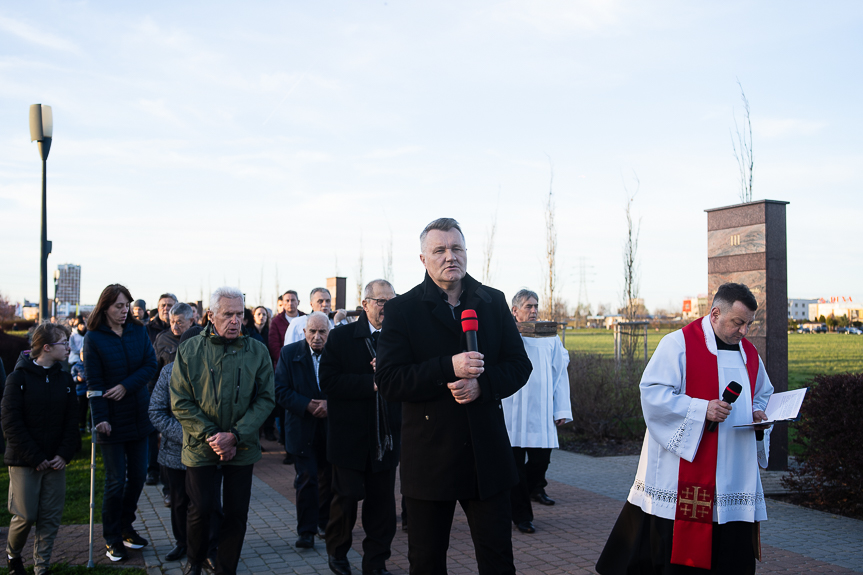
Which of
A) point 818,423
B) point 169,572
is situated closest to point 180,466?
point 169,572

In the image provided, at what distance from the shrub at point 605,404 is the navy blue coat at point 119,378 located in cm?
767

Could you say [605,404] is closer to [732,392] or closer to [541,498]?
[541,498]

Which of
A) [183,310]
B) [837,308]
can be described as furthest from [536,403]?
[837,308]

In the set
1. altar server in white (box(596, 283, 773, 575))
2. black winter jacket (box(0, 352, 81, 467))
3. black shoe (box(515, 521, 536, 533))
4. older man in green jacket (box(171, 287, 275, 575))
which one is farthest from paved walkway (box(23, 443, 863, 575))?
altar server in white (box(596, 283, 773, 575))

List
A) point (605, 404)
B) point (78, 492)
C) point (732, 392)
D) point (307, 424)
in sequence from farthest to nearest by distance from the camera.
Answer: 1. point (605, 404)
2. point (78, 492)
3. point (307, 424)
4. point (732, 392)

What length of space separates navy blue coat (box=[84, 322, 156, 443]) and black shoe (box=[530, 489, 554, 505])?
13.5 ft

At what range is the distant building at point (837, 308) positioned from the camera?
9226cm

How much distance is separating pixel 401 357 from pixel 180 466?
8.76ft

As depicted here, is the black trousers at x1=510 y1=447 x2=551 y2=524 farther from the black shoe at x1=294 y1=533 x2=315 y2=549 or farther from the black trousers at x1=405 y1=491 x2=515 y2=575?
the black trousers at x1=405 y1=491 x2=515 y2=575

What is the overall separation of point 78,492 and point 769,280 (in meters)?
8.84

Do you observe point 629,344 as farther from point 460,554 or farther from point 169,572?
point 169,572

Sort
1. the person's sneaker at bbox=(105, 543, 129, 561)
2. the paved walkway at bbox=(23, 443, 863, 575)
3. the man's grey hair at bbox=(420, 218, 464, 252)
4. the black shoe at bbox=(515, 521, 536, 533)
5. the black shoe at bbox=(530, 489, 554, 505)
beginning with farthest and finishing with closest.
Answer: the black shoe at bbox=(530, 489, 554, 505)
the black shoe at bbox=(515, 521, 536, 533)
the person's sneaker at bbox=(105, 543, 129, 561)
the paved walkway at bbox=(23, 443, 863, 575)
the man's grey hair at bbox=(420, 218, 464, 252)

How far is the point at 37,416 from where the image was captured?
5410 mm

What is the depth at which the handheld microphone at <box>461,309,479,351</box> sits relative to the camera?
3.27 m
